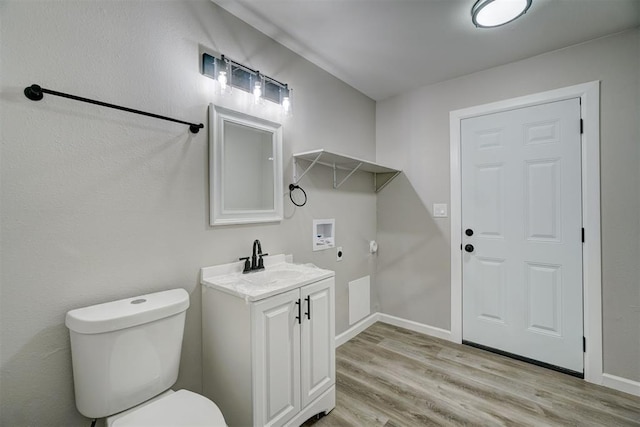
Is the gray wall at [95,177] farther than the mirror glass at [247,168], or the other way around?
the mirror glass at [247,168]

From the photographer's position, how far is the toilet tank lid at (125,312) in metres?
1.03

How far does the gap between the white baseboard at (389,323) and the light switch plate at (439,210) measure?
1.11 metres

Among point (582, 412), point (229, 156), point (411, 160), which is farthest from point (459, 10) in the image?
point (582, 412)

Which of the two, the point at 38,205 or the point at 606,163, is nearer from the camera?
the point at 38,205

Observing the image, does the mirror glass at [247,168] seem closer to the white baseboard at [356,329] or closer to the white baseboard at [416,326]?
the white baseboard at [356,329]

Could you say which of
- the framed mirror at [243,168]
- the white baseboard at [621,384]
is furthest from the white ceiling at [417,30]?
the white baseboard at [621,384]

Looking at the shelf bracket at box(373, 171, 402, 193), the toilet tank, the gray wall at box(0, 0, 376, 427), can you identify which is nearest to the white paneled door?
the shelf bracket at box(373, 171, 402, 193)

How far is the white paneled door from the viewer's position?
206 cm

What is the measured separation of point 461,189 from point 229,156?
208 centimetres

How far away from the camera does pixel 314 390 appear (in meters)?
1.58

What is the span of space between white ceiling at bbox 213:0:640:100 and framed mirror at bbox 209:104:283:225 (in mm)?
663

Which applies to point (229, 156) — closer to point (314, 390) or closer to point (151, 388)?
point (151, 388)

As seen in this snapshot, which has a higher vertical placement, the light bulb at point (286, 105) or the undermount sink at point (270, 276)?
the light bulb at point (286, 105)

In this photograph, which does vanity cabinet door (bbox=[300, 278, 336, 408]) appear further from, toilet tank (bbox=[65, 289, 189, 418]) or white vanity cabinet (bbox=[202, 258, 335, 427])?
toilet tank (bbox=[65, 289, 189, 418])
